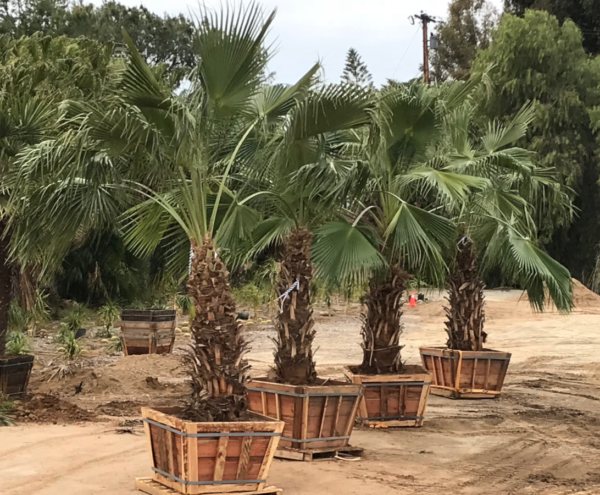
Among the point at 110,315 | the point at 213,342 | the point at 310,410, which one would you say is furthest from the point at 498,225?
the point at 110,315

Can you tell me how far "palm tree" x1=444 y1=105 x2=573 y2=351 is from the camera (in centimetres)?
889

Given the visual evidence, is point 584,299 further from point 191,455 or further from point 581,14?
point 191,455

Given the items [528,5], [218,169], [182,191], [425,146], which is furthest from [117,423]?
[528,5]

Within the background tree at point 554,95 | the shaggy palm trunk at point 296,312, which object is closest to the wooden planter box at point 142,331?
the shaggy palm trunk at point 296,312

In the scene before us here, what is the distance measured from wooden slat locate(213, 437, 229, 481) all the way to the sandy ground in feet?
2.39

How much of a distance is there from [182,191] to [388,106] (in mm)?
2544

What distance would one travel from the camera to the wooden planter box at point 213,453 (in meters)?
5.45

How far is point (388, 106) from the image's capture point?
7.50 metres

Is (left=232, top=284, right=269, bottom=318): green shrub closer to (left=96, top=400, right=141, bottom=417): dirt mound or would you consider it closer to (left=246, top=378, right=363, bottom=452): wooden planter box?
(left=96, top=400, right=141, bottom=417): dirt mound

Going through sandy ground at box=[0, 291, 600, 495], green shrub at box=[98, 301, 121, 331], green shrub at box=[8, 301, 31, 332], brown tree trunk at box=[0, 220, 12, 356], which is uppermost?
brown tree trunk at box=[0, 220, 12, 356]

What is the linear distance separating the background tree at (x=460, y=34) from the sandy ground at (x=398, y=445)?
1273 inches

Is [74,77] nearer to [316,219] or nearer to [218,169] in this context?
[218,169]

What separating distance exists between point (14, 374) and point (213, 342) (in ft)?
16.6

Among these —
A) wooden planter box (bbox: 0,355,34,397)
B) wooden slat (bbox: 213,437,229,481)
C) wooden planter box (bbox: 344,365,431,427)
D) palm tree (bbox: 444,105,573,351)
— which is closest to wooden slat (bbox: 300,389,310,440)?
wooden slat (bbox: 213,437,229,481)
